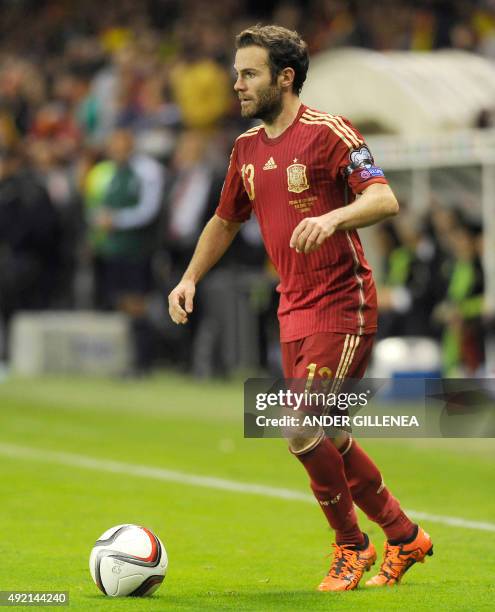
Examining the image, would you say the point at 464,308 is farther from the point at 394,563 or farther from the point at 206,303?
the point at 394,563

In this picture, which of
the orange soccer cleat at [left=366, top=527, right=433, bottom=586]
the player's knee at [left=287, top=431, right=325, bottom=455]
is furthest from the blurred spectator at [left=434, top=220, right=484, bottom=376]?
the player's knee at [left=287, top=431, right=325, bottom=455]

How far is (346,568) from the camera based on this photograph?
21.3 ft

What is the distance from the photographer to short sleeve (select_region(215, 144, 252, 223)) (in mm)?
6727

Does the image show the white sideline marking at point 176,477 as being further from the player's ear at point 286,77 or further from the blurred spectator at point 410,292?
the blurred spectator at point 410,292

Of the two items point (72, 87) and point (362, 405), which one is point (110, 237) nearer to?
point (72, 87)

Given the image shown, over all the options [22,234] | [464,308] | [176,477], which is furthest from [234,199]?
[22,234]

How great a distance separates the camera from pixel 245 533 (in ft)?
26.9

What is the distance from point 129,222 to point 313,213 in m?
11.1

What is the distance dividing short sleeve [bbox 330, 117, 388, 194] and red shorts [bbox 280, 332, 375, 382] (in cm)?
64

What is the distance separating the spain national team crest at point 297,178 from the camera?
6348 mm

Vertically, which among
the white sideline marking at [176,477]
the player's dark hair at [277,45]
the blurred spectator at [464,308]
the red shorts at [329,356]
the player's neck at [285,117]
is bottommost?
the white sideline marking at [176,477]

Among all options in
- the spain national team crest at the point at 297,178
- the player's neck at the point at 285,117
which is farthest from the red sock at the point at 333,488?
the player's neck at the point at 285,117

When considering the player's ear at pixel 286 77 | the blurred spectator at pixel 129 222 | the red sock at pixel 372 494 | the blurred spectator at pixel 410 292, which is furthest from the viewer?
the blurred spectator at pixel 129 222

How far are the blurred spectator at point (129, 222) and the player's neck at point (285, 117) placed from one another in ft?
34.9
